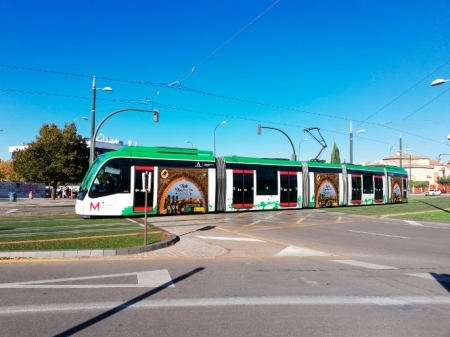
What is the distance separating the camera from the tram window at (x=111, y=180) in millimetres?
18030

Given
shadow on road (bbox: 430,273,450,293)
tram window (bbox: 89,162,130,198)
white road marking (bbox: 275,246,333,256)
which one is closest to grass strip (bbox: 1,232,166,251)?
white road marking (bbox: 275,246,333,256)

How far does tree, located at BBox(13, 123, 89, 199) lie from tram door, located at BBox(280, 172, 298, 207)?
2569cm

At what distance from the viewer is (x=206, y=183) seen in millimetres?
21516

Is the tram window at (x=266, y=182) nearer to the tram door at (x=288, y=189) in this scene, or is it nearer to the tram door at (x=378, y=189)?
the tram door at (x=288, y=189)

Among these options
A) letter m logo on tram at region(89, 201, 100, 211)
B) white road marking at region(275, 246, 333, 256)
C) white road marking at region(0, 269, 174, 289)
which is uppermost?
letter m logo on tram at region(89, 201, 100, 211)

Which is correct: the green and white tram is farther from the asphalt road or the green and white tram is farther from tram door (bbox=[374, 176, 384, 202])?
the asphalt road

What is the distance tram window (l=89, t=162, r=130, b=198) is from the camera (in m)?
18.0

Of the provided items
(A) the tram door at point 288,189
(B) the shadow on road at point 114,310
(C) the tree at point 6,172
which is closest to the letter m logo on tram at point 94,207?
(A) the tram door at point 288,189

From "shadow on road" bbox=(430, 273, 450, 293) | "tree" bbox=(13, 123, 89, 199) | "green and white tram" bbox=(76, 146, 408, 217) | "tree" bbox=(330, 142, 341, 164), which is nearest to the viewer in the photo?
"shadow on road" bbox=(430, 273, 450, 293)

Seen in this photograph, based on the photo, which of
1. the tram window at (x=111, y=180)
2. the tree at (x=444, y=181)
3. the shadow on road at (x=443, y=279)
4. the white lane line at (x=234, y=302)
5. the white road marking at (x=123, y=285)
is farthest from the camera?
the tree at (x=444, y=181)

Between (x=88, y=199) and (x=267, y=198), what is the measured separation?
11055 millimetres

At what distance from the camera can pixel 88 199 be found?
703 inches

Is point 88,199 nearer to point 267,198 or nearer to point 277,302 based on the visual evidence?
point 267,198

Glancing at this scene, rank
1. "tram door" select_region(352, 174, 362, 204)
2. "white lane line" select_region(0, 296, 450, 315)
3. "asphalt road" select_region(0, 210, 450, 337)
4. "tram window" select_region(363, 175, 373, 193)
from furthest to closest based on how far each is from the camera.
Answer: "tram window" select_region(363, 175, 373, 193) → "tram door" select_region(352, 174, 362, 204) → "white lane line" select_region(0, 296, 450, 315) → "asphalt road" select_region(0, 210, 450, 337)
